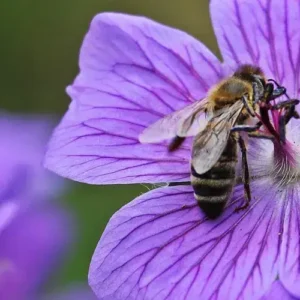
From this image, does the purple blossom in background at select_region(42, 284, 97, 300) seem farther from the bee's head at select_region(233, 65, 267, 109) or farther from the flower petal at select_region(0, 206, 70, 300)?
the bee's head at select_region(233, 65, 267, 109)

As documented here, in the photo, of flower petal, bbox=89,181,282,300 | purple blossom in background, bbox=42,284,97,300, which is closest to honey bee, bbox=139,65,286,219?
flower petal, bbox=89,181,282,300

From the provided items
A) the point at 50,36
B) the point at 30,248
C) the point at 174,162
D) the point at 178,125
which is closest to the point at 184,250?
the point at 174,162

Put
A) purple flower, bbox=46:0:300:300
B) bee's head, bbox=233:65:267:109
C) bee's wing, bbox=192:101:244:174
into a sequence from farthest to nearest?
purple flower, bbox=46:0:300:300 → bee's head, bbox=233:65:267:109 → bee's wing, bbox=192:101:244:174

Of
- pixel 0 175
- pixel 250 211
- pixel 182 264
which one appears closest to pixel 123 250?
pixel 182 264

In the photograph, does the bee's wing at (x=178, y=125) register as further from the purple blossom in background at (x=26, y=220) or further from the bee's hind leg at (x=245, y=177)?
the purple blossom in background at (x=26, y=220)

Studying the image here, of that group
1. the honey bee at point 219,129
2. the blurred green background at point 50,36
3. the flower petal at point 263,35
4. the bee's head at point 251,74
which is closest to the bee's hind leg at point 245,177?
the honey bee at point 219,129

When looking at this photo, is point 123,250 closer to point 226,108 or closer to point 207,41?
point 226,108

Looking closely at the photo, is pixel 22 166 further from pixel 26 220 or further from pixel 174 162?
pixel 174 162
